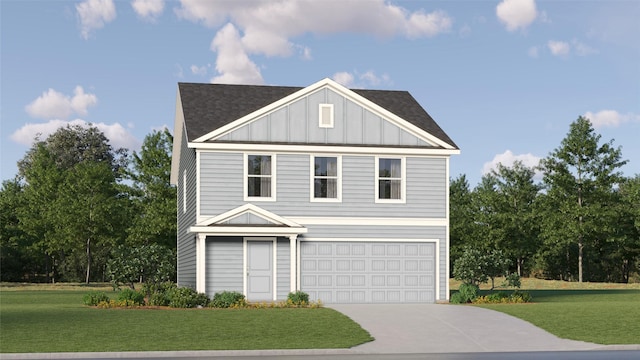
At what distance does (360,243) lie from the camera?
34438 millimetres

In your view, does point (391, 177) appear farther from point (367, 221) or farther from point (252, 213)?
point (252, 213)

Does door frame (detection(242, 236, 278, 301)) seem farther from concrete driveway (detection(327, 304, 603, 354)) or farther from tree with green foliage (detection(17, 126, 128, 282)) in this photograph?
tree with green foliage (detection(17, 126, 128, 282))

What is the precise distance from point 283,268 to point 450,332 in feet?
36.8

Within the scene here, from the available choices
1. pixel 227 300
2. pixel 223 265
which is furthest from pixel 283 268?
pixel 227 300

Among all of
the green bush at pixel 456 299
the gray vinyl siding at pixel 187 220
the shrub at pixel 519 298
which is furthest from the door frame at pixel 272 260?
the shrub at pixel 519 298

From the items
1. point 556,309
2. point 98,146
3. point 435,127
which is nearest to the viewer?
point 556,309

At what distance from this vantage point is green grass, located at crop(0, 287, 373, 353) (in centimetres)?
2002

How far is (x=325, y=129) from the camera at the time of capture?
34562 millimetres

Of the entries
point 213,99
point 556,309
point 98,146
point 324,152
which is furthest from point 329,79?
point 98,146

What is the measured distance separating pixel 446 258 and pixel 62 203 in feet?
129

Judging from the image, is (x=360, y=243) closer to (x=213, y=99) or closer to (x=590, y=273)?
(x=213, y=99)

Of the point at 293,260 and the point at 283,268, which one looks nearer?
the point at 293,260

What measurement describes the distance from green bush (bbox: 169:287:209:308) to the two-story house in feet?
4.77

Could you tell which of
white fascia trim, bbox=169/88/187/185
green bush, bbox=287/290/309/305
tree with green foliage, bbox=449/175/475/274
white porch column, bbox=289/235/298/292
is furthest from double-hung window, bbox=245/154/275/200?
tree with green foliage, bbox=449/175/475/274
